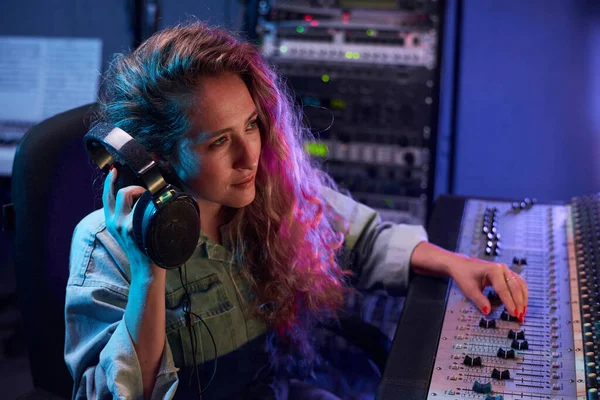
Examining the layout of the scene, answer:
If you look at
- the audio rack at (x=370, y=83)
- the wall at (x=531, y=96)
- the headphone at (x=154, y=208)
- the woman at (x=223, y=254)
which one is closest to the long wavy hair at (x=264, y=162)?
the woman at (x=223, y=254)

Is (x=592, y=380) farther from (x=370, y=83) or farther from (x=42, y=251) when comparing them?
(x=370, y=83)

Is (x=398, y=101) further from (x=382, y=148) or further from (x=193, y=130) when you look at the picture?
(x=193, y=130)

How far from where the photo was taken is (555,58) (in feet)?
10.0

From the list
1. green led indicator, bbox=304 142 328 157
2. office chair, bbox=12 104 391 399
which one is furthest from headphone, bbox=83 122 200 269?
green led indicator, bbox=304 142 328 157

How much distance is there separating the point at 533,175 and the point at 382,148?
866 mm

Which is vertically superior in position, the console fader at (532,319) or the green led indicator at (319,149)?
the console fader at (532,319)

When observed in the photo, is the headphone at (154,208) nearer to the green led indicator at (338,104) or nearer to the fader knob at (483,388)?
the fader knob at (483,388)

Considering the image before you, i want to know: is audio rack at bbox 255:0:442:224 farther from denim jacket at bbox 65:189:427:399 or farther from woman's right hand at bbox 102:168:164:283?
woman's right hand at bbox 102:168:164:283

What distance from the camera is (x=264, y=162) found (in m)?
1.38

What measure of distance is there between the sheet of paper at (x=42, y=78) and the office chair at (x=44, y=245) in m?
1.65

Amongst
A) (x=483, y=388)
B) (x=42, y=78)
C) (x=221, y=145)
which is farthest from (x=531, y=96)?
(x=483, y=388)

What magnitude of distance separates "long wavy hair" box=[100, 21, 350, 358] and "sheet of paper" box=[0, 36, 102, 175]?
1614 mm

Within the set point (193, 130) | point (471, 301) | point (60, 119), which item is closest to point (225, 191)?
point (193, 130)

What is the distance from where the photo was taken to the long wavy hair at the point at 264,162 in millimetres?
1181
